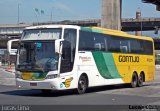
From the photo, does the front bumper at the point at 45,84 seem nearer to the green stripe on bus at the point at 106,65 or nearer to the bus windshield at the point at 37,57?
the bus windshield at the point at 37,57

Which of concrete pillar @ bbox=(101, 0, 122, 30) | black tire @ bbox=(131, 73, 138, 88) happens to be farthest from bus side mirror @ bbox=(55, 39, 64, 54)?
concrete pillar @ bbox=(101, 0, 122, 30)

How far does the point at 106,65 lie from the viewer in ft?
77.9

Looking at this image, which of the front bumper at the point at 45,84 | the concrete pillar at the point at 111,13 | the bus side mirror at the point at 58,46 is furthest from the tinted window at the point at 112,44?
the concrete pillar at the point at 111,13

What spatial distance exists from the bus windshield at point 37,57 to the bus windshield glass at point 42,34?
0.31 m

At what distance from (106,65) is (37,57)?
5.04m

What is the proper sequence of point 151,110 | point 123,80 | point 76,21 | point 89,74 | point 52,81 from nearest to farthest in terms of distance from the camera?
point 151,110
point 52,81
point 89,74
point 123,80
point 76,21

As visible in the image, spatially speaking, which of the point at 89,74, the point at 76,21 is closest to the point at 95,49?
the point at 89,74

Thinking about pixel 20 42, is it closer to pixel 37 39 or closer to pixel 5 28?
pixel 37 39

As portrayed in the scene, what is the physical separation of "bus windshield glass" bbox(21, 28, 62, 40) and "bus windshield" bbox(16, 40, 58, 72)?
0.31 m

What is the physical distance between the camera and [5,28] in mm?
143750

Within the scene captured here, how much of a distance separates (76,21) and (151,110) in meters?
122

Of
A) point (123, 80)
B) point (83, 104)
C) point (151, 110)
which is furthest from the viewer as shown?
point (123, 80)

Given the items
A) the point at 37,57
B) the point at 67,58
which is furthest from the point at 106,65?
the point at 37,57

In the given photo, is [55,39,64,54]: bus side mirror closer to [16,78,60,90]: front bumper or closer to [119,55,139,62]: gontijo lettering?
[16,78,60,90]: front bumper
